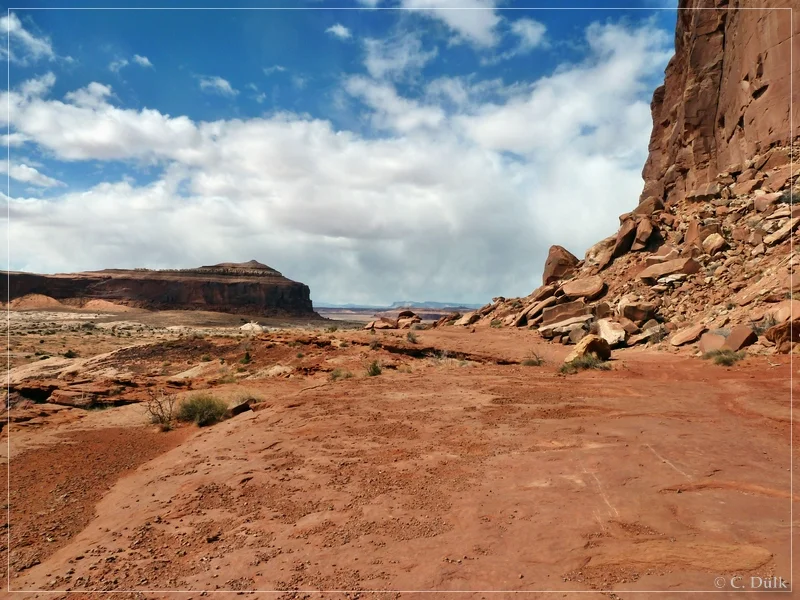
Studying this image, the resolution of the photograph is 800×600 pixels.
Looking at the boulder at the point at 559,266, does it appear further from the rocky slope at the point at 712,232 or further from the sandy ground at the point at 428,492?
the sandy ground at the point at 428,492

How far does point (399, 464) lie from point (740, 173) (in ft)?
88.6

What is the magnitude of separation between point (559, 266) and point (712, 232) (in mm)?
11225

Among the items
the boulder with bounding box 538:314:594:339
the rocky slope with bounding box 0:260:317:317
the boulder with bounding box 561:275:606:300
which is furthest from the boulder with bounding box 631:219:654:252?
A: the rocky slope with bounding box 0:260:317:317

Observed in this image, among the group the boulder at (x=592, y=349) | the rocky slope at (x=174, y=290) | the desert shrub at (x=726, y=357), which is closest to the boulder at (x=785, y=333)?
the desert shrub at (x=726, y=357)

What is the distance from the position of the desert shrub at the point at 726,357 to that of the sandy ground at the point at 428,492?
0.35m

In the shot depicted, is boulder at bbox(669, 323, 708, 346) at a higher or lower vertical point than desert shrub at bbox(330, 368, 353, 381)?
higher

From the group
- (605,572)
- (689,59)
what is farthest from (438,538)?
(689,59)

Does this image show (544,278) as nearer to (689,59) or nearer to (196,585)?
(689,59)

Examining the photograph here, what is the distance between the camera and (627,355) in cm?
1809

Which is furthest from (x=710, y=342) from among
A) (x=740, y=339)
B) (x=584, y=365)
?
(x=584, y=365)

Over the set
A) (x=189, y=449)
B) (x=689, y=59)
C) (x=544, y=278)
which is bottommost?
(x=189, y=449)

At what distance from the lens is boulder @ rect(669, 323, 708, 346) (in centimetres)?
1719

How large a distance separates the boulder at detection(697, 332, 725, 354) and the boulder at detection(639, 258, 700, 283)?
22.7 ft

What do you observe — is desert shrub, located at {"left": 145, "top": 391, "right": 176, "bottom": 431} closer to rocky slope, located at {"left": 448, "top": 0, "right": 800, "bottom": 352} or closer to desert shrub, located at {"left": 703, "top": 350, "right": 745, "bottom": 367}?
desert shrub, located at {"left": 703, "top": 350, "right": 745, "bottom": 367}
